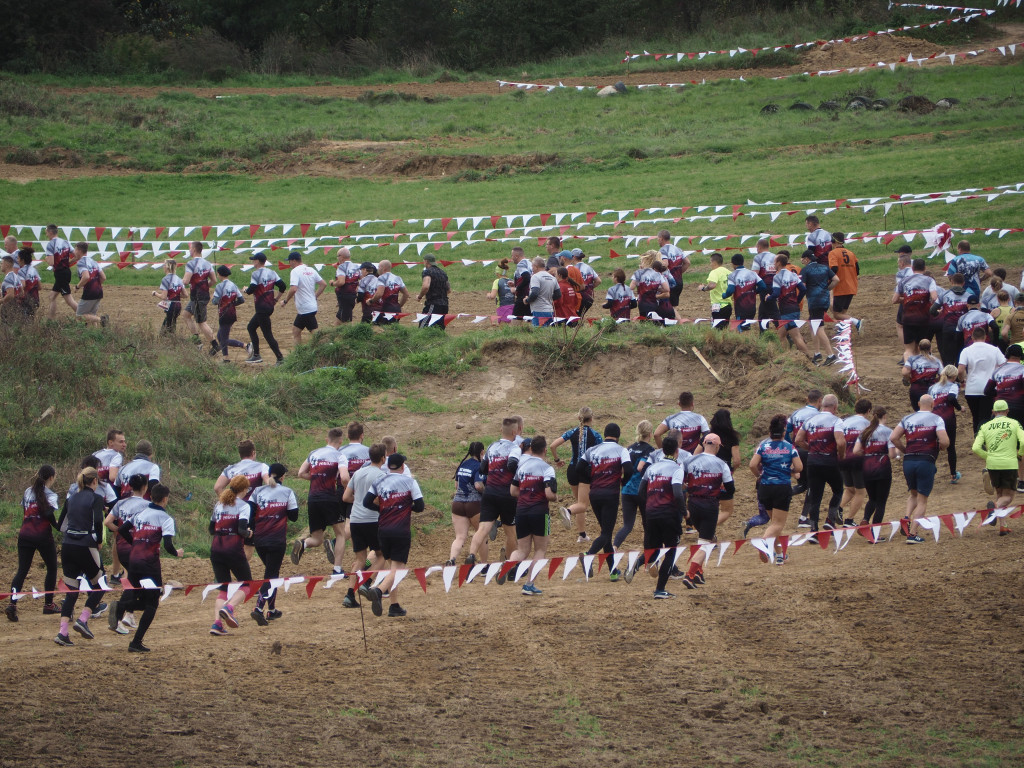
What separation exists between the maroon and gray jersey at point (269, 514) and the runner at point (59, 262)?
10.9 meters

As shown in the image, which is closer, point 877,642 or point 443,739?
point 443,739

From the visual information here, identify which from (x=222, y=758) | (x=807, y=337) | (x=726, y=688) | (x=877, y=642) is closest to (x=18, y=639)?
(x=222, y=758)

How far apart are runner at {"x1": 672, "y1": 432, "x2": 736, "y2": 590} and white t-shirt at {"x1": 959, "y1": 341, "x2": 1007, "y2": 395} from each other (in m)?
4.92

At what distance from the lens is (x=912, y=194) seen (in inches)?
1045

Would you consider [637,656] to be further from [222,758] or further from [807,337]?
[807,337]

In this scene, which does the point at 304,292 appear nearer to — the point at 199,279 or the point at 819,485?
the point at 199,279

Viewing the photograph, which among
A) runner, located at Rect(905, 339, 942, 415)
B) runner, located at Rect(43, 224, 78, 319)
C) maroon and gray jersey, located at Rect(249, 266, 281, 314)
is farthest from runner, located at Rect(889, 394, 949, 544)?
runner, located at Rect(43, 224, 78, 319)

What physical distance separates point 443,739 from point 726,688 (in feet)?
8.41

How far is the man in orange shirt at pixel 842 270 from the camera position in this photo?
19.2 metres

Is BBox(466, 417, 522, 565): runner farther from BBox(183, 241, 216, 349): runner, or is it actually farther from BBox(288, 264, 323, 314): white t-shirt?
BBox(183, 241, 216, 349): runner

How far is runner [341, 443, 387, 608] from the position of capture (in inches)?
464

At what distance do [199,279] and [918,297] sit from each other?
12.1 metres

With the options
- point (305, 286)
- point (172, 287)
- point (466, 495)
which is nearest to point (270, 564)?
point (466, 495)

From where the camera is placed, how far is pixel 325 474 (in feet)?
41.8
